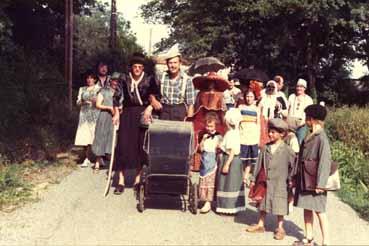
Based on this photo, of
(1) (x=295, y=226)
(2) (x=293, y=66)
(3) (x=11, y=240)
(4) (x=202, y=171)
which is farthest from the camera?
(2) (x=293, y=66)

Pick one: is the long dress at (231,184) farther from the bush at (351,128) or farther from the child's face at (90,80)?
the bush at (351,128)

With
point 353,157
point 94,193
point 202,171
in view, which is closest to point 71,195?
point 94,193

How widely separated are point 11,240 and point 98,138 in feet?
14.5

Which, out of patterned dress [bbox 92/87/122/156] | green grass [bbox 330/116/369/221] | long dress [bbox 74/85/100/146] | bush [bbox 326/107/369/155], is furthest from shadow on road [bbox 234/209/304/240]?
bush [bbox 326/107/369/155]

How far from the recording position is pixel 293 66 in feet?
102

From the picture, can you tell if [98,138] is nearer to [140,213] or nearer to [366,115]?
[140,213]

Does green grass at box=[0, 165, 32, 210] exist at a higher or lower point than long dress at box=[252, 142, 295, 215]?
lower

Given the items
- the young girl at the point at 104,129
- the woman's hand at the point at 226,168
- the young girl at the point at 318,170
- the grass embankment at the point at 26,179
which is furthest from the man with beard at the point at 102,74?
the young girl at the point at 318,170

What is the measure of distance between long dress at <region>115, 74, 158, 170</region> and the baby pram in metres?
0.78

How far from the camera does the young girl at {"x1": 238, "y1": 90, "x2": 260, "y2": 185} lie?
384 inches

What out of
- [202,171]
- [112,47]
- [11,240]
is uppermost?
[112,47]

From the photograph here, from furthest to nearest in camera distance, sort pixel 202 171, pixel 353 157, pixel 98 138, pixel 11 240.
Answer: pixel 353 157 < pixel 98 138 < pixel 202 171 < pixel 11 240

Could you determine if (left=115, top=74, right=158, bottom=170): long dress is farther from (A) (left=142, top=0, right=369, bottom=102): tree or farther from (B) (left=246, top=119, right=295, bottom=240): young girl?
(A) (left=142, top=0, right=369, bottom=102): tree

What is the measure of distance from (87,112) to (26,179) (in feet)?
6.74
